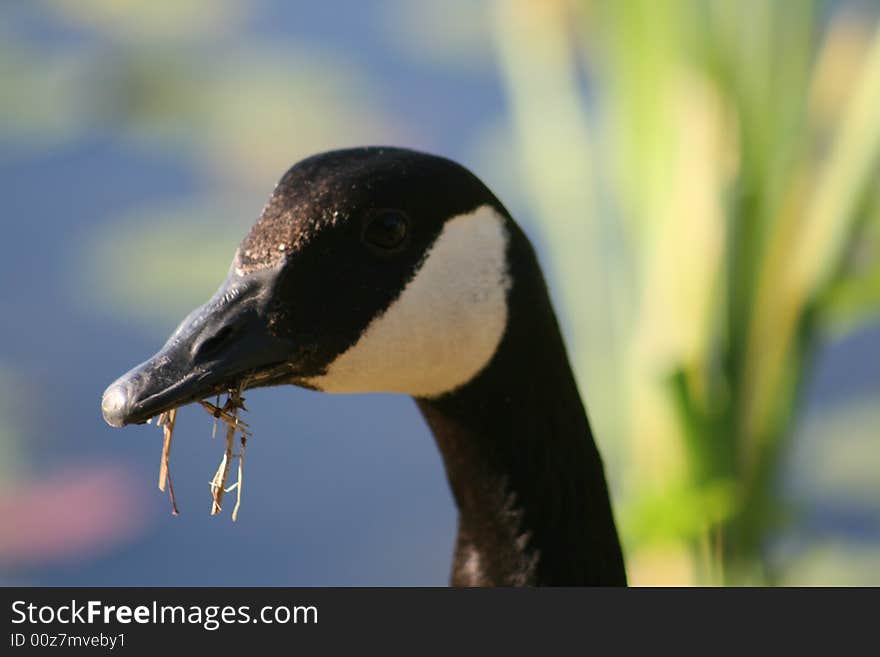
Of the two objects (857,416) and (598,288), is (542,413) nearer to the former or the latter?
(598,288)

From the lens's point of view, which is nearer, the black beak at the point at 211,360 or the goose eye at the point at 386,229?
the black beak at the point at 211,360

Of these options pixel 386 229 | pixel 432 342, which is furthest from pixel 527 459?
pixel 386 229

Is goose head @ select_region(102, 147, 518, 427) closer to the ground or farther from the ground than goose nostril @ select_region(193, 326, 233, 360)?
farther from the ground

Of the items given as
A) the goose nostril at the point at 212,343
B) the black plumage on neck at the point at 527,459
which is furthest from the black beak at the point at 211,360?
the black plumage on neck at the point at 527,459

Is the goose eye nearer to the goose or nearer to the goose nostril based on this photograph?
the goose

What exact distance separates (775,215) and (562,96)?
634mm

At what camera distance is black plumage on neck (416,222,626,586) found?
3.36ft

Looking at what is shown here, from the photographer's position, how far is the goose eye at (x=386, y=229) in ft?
3.17

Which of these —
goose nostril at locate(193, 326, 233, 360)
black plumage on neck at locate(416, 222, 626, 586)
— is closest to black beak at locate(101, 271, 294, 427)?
goose nostril at locate(193, 326, 233, 360)

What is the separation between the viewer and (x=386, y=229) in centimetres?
97

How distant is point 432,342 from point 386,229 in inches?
4.2

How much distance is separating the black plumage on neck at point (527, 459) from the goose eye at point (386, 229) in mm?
108

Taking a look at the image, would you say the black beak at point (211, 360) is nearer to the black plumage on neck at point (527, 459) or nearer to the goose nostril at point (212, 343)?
the goose nostril at point (212, 343)

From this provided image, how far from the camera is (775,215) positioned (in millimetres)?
1749
